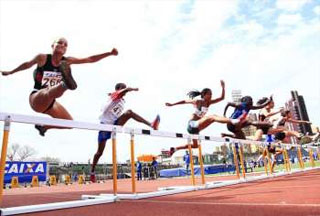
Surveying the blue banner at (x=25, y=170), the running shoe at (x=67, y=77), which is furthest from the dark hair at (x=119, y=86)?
the blue banner at (x=25, y=170)

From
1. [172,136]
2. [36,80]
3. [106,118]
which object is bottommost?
[172,136]

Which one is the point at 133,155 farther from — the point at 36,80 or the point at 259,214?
the point at 259,214

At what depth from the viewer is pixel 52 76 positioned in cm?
407

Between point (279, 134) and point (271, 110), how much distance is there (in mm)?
902

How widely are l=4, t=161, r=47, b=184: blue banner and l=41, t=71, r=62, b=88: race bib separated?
16.5 meters

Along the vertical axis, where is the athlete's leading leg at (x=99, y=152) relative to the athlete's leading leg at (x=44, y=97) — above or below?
below

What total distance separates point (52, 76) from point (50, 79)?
0.16 ft

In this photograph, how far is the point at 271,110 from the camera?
9227mm

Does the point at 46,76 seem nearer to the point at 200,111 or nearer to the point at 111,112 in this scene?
the point at 111,112

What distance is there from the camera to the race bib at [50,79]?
13.3 feet

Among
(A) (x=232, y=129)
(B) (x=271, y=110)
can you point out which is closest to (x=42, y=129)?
(A) (x=232, y=129)

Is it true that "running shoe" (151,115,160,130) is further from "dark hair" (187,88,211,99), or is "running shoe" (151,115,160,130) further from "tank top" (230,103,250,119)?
"tank top" (230,103,250,119)

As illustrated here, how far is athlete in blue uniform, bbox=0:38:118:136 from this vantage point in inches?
150

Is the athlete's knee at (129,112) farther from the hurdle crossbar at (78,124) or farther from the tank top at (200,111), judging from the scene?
the tank top at (200,111)
